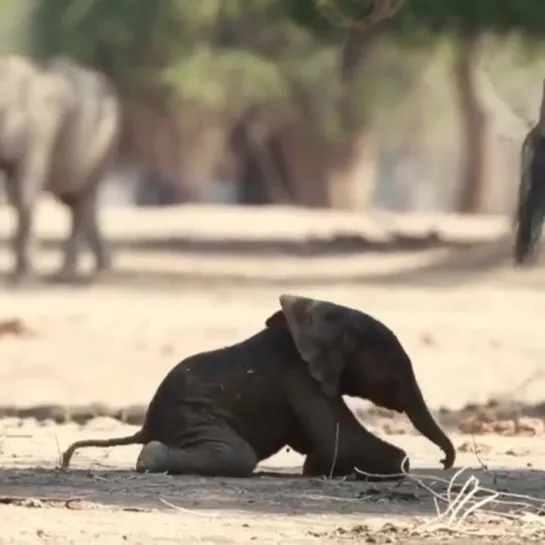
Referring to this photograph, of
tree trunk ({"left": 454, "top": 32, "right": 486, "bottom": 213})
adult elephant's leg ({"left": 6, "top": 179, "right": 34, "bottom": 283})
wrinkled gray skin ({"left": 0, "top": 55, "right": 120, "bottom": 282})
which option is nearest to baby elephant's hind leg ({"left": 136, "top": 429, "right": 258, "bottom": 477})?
wrinkled gray skin ({"left": 0, "top": 55, "right": 120, "bottom": 282})

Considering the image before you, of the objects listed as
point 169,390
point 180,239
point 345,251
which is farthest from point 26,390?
point 180,239

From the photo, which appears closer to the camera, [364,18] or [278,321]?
[278,321]

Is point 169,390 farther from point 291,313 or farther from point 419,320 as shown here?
point 419,320

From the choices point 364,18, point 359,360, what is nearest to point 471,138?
point 364,18

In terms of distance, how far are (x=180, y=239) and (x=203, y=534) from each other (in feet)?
76.1

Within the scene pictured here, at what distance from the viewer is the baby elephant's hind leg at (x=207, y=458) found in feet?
21.0

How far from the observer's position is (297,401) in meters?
6.43

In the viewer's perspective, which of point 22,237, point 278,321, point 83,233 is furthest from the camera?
point 83,233

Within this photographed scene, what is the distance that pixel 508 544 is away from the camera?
4855 mm

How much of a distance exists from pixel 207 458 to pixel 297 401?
370 mm

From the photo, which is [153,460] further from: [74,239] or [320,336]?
[74,239]

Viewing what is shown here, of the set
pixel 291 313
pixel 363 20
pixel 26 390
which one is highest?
pixel 363 20

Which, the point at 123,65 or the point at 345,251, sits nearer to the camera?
the point at 345,251

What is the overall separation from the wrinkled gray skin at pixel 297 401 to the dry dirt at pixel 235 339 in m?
0.15
